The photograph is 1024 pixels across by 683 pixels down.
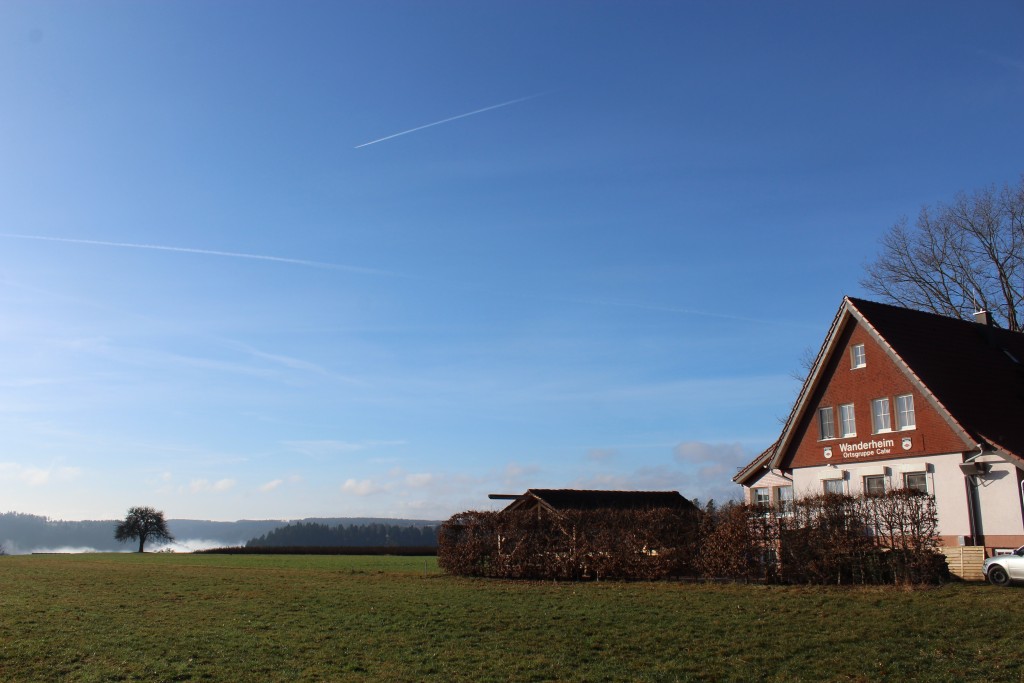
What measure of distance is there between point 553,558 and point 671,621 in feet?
39.9

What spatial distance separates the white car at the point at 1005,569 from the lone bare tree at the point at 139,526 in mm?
116253

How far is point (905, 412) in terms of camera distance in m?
29.2

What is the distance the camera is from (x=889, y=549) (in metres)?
21.0

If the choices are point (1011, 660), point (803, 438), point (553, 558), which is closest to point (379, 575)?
point (553, 558)

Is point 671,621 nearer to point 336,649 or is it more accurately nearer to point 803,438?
point 336,649

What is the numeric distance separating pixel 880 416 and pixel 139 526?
112 meters

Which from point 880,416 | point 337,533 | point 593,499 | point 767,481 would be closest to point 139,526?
point 337,533

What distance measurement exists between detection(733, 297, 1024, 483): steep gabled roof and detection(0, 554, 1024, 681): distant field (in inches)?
349

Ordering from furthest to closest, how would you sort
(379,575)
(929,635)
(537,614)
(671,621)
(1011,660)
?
1. (379,575)
2. (537,614)
3. (671,621)
4. (929,635)
5. (1011,660)

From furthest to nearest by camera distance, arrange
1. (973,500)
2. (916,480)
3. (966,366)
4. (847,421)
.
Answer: (847,421)
(966,366)
(916,480)
(973,500)

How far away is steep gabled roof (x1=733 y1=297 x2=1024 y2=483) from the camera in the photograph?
2738cm

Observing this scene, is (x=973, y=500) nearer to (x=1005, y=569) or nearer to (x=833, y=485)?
(x=1005, y=569)

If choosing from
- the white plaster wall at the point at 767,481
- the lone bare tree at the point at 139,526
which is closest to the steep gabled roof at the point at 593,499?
the white plaster wall at the point at 767,481

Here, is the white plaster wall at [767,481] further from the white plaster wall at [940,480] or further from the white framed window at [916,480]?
the white framed window at [916,480]
